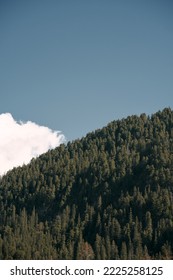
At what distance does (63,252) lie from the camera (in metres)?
195

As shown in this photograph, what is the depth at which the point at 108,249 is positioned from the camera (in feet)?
652

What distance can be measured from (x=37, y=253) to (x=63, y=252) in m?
13.7
